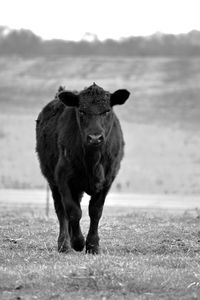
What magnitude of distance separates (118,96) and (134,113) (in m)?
55.6

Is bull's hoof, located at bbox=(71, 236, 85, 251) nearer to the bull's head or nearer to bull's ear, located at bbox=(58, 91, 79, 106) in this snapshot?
the bull's head

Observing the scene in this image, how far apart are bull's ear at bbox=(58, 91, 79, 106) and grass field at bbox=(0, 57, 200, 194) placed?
113 ft

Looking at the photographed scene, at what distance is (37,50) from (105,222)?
226 ft

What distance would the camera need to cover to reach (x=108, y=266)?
32.9 ft

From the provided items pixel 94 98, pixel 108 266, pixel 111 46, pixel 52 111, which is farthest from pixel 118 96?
pixel 111 46

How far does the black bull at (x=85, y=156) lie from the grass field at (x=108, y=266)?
15.6 inches

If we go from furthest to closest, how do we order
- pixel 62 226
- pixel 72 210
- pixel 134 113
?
pixel 134 113, pixel 62 226, pixel 72 210

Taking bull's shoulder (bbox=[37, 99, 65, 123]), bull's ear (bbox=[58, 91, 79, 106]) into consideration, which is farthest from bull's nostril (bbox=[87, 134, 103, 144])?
bull's shoulder (bbox=[37, 99, 65, 123])

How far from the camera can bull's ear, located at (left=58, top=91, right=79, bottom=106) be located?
12227 mm

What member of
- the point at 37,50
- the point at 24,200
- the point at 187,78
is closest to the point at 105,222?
the point at 24,200

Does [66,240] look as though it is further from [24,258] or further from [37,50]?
[37,50]

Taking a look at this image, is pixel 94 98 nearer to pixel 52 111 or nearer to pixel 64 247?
pixel 52 111

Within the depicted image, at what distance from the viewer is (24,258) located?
11.4 metres

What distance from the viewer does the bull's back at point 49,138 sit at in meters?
13.0
